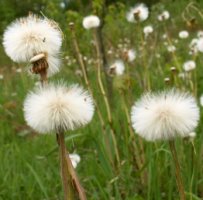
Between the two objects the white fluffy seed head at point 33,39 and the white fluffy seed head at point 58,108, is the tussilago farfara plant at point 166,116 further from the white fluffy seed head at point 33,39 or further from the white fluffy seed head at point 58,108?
the white fluffy seed head at point 33,39

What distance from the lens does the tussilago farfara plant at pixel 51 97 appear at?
1156mm

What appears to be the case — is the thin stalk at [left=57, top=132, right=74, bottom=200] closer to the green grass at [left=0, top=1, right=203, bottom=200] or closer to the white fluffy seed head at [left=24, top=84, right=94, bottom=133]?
the white fluffy seed head at [left=24, top=84, right=94, bottom=133]

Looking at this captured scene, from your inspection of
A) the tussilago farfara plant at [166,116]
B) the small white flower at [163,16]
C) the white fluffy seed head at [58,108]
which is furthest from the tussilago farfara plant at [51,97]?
the small white flower at [163,16]

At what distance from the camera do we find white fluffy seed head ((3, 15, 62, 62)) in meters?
1.29

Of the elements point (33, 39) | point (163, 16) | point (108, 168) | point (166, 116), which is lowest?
point (108, 168)

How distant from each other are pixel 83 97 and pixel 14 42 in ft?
0.85

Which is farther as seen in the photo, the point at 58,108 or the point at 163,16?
the point at 163,16

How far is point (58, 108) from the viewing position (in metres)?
1.20

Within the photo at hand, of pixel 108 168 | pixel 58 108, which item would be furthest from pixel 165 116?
pixel 108 168

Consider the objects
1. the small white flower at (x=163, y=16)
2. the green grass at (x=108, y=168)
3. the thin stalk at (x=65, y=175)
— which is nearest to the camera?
the thin stalk at (x=65, y=175)

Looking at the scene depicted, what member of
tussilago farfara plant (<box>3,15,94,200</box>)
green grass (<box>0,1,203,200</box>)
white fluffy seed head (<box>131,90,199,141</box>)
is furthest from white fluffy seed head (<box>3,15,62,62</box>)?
white fluffy seed head (<box>131,90,199,141</box>)

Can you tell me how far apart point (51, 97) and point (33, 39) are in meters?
0.18

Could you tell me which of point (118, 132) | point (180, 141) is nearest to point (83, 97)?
point (180, 141)

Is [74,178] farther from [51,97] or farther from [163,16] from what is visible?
[163,16]
